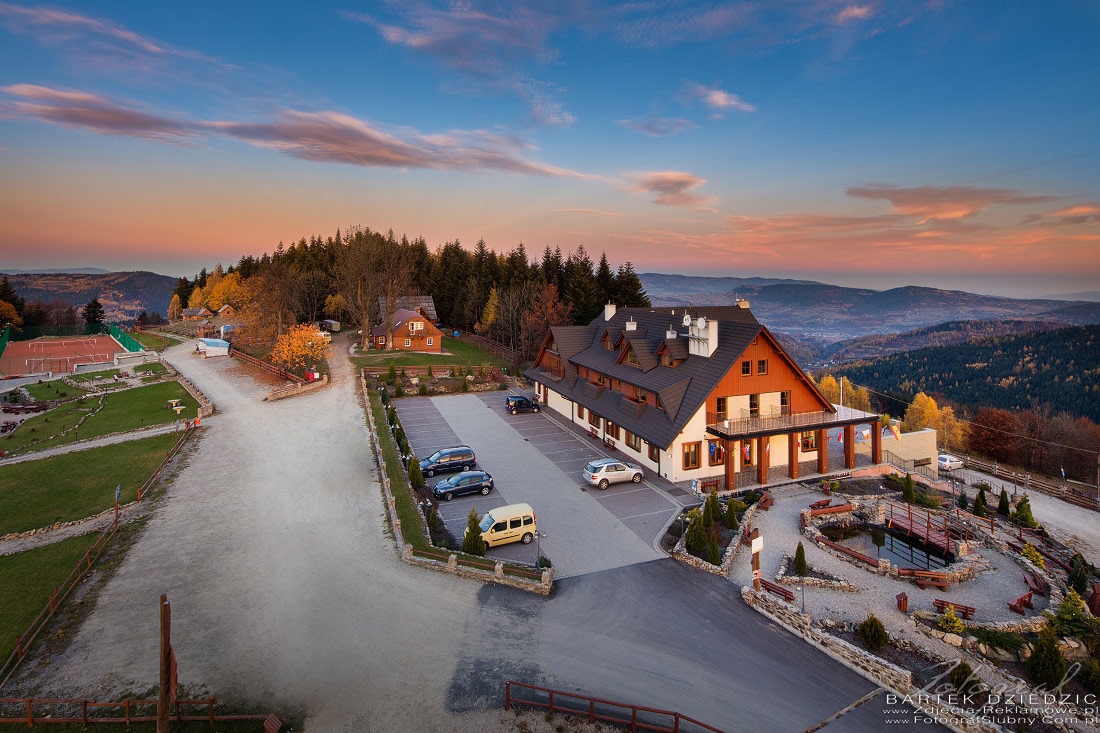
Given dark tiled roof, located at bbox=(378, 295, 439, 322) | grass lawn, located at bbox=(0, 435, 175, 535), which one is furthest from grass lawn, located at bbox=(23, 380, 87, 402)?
dark tiled roof, located at bbox=(378, 295, 439, 322)

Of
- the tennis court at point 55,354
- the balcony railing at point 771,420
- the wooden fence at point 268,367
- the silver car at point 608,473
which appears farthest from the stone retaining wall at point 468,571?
the tennis court at point 55,354

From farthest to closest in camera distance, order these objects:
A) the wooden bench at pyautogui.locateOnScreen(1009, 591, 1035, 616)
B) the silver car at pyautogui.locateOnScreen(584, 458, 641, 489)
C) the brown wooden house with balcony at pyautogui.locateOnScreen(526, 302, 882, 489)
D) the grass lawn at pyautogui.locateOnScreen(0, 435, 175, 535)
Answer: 1. the brown wooden house with balcony at pyautogui.locateOnScreen(526, 302, 882, 489)
2. the silver car at pyautogui.locateOnScreen(584, 458, 641, 489)
3. the grass lawn at pyautogui.locateOnScreen(0, 435, 175, 535)
4. the wooden bench at pyautogui.locateOnScreen(1009, 591, 1035, 616)

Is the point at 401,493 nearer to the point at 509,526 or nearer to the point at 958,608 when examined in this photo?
the point at 509,526

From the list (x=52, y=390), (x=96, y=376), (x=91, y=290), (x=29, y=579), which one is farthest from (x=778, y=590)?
(x=91, y=290)

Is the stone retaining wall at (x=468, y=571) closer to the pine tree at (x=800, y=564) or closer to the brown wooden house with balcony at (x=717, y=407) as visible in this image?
the pine tree at (x=800, y=564)

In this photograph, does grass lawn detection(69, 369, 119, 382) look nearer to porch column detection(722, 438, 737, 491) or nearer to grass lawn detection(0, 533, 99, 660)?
grass lawn detection(0, 533, 99, 660)
